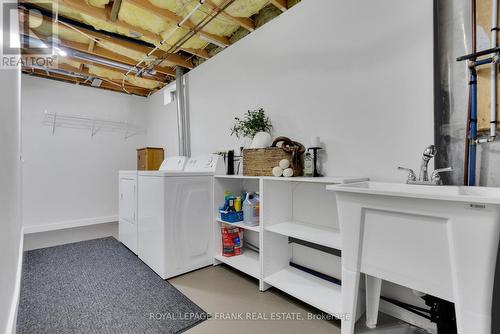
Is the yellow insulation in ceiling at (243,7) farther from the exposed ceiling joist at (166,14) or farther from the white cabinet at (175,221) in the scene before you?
the white cabinet at (175,221)

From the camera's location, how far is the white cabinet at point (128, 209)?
2.72 meters

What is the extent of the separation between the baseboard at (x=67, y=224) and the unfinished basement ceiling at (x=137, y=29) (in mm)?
2449

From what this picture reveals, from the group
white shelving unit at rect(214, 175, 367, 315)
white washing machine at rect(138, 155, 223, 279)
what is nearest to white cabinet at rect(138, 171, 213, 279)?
white washing machine at rect(138, 155, 223, 279)

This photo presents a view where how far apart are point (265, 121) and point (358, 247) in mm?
1486

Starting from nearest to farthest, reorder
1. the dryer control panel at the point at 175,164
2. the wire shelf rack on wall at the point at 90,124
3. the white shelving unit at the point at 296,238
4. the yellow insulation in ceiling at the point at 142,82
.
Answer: the white shelving unit at the point at 296,238 → the dryer control panel at the point at 175,164 → the wire shelf rack on wall at the point at 90,124 → the yellow insulation in ceiling at the point at 142,82

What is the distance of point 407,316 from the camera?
4.81ft

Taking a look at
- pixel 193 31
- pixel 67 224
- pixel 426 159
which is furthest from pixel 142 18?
pixel 67 224

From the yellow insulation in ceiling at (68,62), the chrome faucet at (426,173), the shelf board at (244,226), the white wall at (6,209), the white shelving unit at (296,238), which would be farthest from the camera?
the yellow insulation in ceiling at (68,62)

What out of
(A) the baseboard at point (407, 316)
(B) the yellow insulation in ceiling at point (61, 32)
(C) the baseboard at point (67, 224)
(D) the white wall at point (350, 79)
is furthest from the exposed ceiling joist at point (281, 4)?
(C) the baseboard at point (67, 224)

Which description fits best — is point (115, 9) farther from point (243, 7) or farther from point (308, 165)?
point (308, 165)

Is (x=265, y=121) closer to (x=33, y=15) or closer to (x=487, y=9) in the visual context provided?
(x=487, y=9)

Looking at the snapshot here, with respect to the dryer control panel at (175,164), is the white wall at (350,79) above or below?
above

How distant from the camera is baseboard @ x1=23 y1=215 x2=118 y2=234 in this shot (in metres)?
3.70

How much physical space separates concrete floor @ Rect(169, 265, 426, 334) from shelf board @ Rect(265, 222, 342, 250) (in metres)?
0.53
